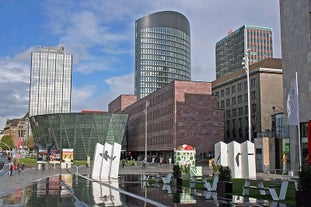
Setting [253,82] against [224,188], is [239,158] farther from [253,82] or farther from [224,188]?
[253,82]

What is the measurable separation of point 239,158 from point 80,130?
288ft

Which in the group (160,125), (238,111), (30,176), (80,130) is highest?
(238,111)

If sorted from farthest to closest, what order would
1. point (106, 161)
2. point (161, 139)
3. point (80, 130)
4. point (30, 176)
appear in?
point (80, 130)
point (161, 139)
point (30, 176)
point (106, 161)

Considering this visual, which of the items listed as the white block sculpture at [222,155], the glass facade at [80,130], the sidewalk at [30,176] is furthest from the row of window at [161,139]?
→ the white block sculpture at [222,155]

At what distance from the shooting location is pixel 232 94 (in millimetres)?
110375

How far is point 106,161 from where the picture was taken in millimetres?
36000

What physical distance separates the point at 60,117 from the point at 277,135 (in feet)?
241

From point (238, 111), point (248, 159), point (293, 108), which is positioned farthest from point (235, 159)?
point (238, 111)

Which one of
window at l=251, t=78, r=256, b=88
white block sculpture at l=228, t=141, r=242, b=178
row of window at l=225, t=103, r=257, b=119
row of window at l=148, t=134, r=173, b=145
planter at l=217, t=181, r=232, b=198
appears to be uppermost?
window at l=251, t=78, r=256, b=88

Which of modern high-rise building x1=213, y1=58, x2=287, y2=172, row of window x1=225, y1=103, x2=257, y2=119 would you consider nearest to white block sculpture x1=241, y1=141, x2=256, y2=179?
modern high-rise building x1=213, y1=58, x2=287, y2=172

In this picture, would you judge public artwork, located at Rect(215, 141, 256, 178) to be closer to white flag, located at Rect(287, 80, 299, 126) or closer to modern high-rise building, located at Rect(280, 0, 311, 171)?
white flag, located at Rect(287, 80, 299, 126)

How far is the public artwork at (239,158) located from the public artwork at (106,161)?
9344mm

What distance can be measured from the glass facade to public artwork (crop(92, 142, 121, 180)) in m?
79.2

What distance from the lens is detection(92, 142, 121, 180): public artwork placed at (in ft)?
117
